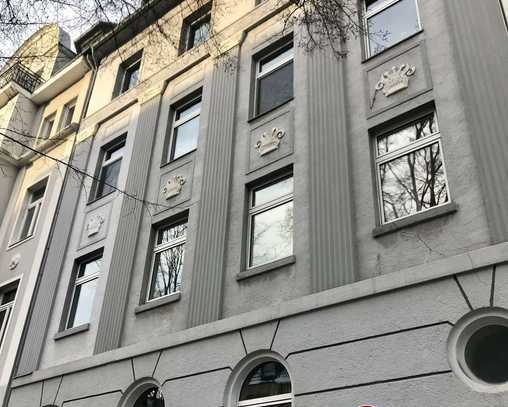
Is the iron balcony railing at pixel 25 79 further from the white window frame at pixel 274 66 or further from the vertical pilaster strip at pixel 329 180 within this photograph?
the vertical pilaster strip at pixel 329 180

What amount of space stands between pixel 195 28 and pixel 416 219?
936 cm

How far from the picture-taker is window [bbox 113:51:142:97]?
49.3 feet

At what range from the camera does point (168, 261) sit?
1032 centimetres

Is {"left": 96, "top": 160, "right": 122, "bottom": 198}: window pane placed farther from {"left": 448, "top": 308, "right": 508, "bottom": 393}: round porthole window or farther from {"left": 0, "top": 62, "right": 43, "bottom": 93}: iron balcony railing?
{"left": 448, "top": 308, "right": 508, "bottom": 393}: round porthole window

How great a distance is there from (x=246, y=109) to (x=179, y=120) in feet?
8.11

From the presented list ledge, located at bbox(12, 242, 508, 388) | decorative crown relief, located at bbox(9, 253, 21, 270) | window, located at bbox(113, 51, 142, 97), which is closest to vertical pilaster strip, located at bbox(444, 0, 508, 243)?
ledge, located at bbox(12, 242, 508, 388)

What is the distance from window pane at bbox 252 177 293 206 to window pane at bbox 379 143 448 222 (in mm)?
1725

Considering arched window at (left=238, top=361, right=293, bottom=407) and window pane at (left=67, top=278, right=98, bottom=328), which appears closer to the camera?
arched window at (left=238, top=361, right=293, bottom=407)

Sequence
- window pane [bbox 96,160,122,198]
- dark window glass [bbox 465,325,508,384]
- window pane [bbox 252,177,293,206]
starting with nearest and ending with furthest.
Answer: dark window glass [bbox 465,325,508,384], window pane [bbox 252,177,293,206], window pane [bbox 96,160,122,198]

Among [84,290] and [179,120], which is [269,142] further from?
[84,290]

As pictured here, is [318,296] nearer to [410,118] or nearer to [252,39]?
[410,118]

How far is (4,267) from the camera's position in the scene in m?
14.4

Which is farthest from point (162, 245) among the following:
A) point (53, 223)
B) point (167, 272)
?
point (53, 223)

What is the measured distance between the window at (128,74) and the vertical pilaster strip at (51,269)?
1737 mm
